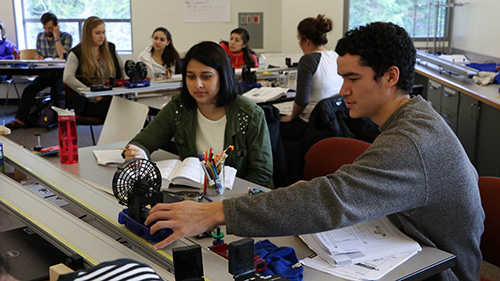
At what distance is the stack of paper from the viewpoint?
146cm

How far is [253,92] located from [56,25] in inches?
148

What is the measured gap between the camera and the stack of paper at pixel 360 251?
146 centimetres

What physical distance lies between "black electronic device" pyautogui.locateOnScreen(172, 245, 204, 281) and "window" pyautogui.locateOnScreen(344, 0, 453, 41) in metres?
5.66

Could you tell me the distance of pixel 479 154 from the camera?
3992 mm

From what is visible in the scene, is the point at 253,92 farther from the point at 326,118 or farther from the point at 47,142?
the point at 47,142

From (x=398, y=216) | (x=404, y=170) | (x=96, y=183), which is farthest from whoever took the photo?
(x=96, y=183)

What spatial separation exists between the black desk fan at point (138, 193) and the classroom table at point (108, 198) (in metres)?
0.04

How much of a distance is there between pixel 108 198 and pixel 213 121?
2.82 ft

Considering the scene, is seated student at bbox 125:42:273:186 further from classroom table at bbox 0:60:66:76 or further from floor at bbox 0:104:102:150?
classroom table at bbox 0:60:66:76

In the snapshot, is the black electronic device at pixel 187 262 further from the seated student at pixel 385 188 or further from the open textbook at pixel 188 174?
the open textbook at pixel 188 174

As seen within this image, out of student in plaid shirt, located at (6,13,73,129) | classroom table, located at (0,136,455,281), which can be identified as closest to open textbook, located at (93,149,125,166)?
classroom table, located at (0,136,455,281)

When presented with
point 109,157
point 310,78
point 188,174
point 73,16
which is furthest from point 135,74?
point 73,16

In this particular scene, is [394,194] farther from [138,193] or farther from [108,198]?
[108,198]

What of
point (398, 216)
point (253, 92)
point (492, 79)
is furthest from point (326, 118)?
point (398, 216)
